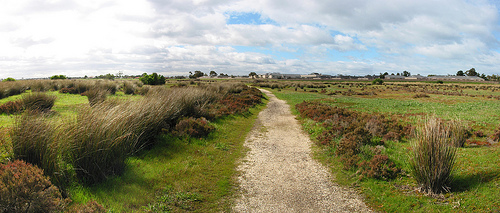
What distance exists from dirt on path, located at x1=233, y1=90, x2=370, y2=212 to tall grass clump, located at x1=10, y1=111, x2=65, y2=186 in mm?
3807

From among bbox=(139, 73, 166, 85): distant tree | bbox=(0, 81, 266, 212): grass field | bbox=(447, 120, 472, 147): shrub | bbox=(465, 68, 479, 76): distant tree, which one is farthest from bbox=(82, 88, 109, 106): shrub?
bbox=(465, 68, 479, 76): distant tree

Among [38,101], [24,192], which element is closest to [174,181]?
[24,192]

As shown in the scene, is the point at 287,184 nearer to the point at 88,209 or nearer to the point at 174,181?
the point at 174,181

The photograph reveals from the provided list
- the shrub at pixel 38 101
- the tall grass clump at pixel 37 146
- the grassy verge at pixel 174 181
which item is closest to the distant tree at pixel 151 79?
the shrub at pixel 38 101

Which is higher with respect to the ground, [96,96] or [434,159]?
[96,96]

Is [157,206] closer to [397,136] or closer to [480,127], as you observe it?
[397,136]

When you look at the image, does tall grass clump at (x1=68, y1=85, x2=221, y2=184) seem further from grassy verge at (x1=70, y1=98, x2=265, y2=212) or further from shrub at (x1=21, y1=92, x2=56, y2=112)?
shrub at (x1=21, y1=92, x2=56, y2=112)

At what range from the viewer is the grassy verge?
5.18 metres

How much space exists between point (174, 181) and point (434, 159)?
6419 mm

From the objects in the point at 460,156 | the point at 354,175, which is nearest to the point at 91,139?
the point at 354,175

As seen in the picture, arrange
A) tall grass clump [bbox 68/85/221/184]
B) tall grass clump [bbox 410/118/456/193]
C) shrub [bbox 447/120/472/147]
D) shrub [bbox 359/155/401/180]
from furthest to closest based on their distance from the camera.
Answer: shrub [bbox 359/155/401/180], shrub [bbox 447/120/472/147], tall grass clump [bbox 410/118/456/193], tall grass clump [bbox 68/85/221/184]

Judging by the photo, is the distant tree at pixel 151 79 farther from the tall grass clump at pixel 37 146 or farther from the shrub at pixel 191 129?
the tall grass clump at pixel 37 146

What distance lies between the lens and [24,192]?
11.0 ft

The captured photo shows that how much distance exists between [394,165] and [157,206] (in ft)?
21.9
